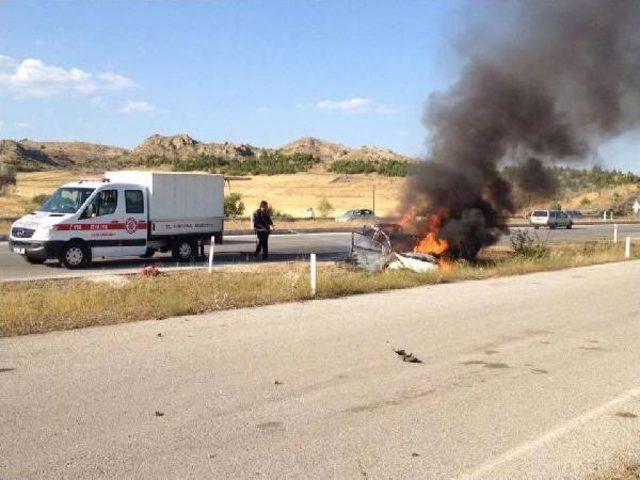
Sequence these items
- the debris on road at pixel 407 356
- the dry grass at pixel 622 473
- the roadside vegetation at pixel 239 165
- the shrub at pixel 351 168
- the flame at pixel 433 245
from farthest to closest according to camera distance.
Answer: the shrub at pixel 351 168 → the roadside vegetation at pixel 239 165 → the flame at pixel 433 245 → the debris on road at pixel 407 356 → the dry grass at pixel 622 473

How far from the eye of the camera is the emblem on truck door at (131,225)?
56.7 feet

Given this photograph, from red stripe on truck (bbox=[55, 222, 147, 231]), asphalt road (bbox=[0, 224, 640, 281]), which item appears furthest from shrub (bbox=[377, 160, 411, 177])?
red stripe on truck (bbox=[55, 222, 147, 231])

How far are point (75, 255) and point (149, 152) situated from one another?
116 metres

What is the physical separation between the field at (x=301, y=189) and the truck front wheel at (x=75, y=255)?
34185 millimetres

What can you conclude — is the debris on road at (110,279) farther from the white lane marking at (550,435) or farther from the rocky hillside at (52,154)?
the rocky hillside at (52,154)

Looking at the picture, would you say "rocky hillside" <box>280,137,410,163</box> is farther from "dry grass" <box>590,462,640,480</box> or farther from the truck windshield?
"dry grass" <box>590,462,640,480</box>

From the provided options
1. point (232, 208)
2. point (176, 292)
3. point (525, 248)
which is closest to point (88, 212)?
point (176, 292)

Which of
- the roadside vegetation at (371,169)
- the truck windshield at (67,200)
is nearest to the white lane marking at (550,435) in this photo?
the truck windshield at (67,200)

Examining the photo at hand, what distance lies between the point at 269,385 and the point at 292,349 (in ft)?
5.04

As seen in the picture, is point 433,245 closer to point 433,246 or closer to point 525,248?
point 433,246

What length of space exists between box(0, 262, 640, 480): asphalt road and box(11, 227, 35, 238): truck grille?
25.7 ft

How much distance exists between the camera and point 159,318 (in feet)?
31.8

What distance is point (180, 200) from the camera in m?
18.6

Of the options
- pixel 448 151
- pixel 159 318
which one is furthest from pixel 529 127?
pixel 159 318
